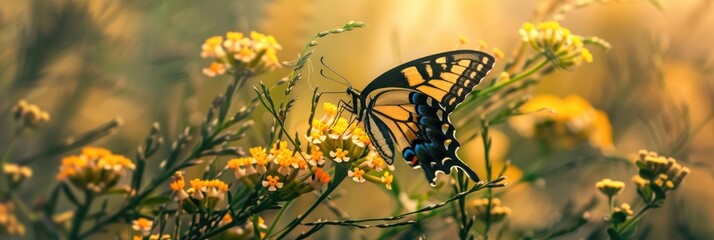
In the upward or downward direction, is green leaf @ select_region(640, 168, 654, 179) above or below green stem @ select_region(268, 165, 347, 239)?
below

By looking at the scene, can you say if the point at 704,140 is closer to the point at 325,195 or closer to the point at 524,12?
the point at 524,12

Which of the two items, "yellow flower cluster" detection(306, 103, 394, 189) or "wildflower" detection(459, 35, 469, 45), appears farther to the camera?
"wildflower" detection(459, 35, 469, 45)

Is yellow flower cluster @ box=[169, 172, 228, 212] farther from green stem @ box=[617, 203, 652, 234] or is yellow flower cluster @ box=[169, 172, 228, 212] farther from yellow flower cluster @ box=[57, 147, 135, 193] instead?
green stem @ box=[617, 203, 652, 234]

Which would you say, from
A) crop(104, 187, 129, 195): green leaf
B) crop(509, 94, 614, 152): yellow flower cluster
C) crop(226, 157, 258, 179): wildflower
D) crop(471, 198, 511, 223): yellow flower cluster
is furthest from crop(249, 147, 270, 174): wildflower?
crop(509, 94, 614, 152): yellow flower cluster

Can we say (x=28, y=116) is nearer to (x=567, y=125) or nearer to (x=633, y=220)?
(x=633, y=220)

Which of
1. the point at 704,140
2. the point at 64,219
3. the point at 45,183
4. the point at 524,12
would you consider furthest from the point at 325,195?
the point at 704,140

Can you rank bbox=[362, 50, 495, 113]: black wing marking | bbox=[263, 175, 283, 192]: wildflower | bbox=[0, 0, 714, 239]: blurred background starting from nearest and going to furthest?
bbox=[263, 175, 283, 192]: wildflower, bbox=[362, 50, 495, 113]: black wing marking, bbox=[0, 0, 714, 239]: blurred background

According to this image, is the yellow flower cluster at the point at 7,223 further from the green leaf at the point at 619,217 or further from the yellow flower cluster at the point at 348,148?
the green leaf at the point at 619,217
